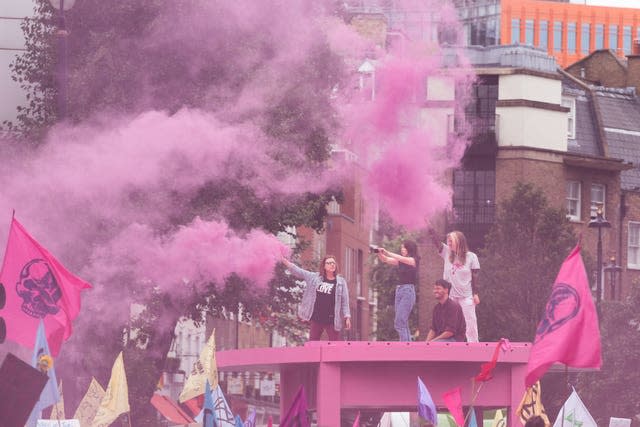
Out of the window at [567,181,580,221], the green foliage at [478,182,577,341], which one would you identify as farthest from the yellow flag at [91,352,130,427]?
the window at [567,181,580,221]

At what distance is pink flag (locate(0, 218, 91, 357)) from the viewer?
73.5 feet

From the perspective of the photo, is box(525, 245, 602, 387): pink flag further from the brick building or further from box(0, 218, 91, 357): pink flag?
the brick building

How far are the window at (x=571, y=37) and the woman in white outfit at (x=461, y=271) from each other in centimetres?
12225

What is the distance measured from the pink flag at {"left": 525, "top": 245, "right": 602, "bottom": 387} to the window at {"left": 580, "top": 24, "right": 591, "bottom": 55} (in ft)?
420

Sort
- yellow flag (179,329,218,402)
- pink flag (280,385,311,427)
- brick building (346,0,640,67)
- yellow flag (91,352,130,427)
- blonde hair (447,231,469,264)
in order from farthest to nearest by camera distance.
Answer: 1. brick building (346,0,640,67)
2. yellow flag (91,352,130,427)
3. blonde hair (447,231,469,264)
4. yellow flag (179,329,218,402)
5. pink flag (280,385,311,427)

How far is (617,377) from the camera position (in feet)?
160

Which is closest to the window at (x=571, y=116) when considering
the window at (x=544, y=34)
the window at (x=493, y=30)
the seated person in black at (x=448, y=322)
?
the seated person in black at (x=448, y=322)

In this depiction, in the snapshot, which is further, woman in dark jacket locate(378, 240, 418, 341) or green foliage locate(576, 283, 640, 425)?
green foliage locate(576, 283, 640, 425)

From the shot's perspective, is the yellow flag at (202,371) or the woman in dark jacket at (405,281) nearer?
the yellow flag at (202,371)

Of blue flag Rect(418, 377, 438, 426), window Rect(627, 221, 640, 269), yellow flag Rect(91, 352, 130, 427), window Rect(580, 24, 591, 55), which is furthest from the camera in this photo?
window Rect(580, 24, 591, 55)

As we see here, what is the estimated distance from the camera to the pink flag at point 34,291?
2240cm

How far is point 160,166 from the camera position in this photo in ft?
125

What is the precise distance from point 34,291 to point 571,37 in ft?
421

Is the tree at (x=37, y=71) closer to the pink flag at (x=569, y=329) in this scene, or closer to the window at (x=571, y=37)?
the pink flag at (x=569, y=329)
